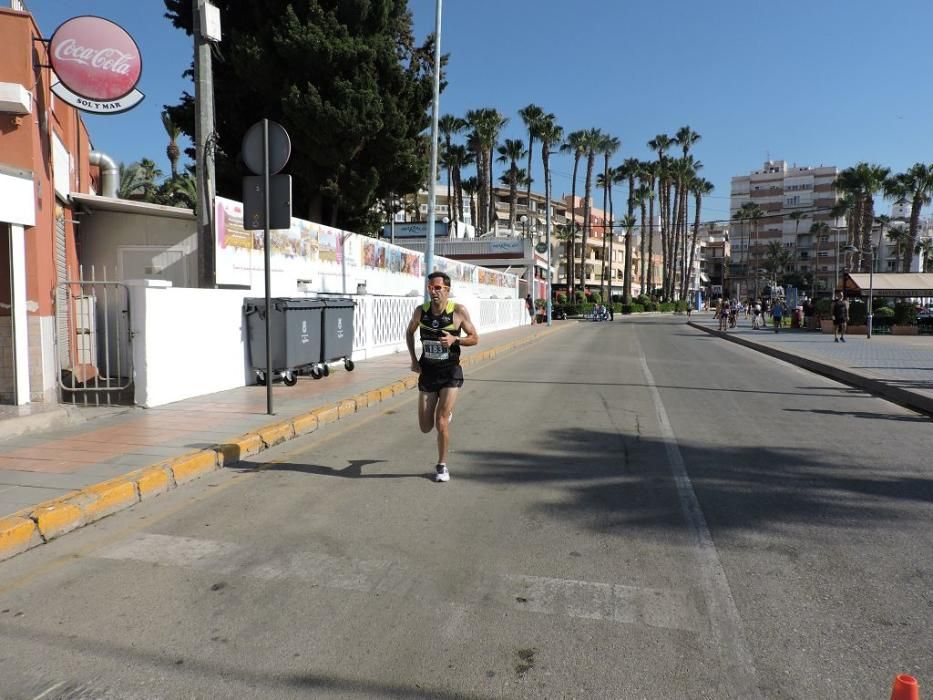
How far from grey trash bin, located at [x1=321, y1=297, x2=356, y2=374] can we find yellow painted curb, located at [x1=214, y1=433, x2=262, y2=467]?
15.7 ft

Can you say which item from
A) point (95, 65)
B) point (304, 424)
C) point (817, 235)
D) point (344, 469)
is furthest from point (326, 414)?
point (817, 235)

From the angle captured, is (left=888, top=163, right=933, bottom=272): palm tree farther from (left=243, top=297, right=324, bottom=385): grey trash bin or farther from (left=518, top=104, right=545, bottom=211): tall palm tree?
(left=243, top=297, right=324, bottom=385): grey trash bin

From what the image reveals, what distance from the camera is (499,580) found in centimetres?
372

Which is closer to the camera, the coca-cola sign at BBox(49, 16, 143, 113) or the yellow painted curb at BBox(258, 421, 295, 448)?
the yellow painted curb at BBox(258, 421, 295, 448)

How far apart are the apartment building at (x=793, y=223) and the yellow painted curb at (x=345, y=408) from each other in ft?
367

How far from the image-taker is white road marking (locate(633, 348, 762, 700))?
2.78m

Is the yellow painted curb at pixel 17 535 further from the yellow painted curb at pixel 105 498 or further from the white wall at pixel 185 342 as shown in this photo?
the white wall at pixel 185 342

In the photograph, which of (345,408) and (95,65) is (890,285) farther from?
(95,65)

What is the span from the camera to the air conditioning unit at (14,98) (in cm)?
734

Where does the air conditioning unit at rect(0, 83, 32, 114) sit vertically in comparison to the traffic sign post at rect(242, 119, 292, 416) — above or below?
above

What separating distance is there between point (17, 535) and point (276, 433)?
3247 millimetres

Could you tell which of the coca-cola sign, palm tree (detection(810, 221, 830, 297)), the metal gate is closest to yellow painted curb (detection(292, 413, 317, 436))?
the metal gate

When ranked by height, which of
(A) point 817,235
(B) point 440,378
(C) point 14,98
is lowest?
(B) point 440,378

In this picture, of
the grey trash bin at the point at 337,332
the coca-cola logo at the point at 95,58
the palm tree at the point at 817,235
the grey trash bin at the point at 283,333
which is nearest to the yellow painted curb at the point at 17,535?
the coca-cola logo at the point at 95,58
